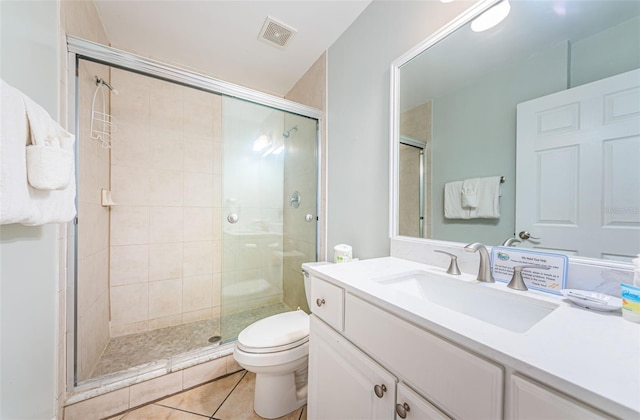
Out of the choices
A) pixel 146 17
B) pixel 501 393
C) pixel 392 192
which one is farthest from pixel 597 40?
pixel 146 17

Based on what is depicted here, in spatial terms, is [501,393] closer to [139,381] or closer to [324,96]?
[139,381]

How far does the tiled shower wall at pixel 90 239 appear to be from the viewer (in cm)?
122

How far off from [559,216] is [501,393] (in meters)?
0.61

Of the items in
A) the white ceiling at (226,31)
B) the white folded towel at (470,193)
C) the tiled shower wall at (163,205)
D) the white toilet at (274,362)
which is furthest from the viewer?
the tiled shower wall at (163,205)

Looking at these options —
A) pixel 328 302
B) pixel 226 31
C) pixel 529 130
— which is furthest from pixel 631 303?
pixel 226 31

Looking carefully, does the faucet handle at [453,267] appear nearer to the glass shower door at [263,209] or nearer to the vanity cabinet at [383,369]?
the vanity cabinet at [383,369]

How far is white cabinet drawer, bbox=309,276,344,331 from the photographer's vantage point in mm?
775

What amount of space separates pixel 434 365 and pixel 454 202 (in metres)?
0.72

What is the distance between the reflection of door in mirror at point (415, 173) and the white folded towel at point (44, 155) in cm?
132

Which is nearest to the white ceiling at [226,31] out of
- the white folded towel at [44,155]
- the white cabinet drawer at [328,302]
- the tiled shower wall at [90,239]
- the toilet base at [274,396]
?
the tiled shower wall at [90,239]

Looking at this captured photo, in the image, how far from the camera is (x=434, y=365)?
0.49 m

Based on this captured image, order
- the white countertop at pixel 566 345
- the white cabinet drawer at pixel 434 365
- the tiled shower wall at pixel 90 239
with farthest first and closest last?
the tiled shower wall at pixel 90 239 < the white cabinet drawer at pixel 434 365 < the white countertop at pixel 566 345

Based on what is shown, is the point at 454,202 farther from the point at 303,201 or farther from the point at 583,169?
the point at 303,201

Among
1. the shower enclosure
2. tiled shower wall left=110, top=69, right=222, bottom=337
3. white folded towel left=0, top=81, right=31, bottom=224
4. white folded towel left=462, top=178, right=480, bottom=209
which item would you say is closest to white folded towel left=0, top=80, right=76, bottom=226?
white folded towel left=0, top=81, right=31, bottom=224
